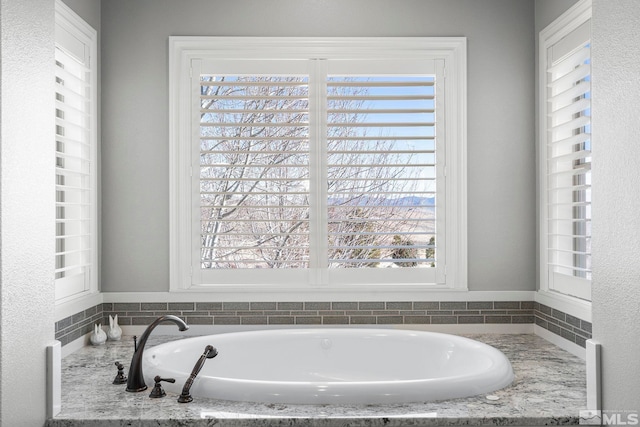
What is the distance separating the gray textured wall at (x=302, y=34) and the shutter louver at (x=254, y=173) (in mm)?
254

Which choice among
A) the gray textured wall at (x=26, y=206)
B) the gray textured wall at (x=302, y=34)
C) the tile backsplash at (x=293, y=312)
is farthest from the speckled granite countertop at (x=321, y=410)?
the gray textured wall at (x=302, y=34)

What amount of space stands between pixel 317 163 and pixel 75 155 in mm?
1269

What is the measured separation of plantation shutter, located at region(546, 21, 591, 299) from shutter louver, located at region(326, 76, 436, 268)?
24.6 inches

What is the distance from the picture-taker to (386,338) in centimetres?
309

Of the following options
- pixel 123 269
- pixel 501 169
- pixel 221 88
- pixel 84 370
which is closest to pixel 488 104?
pixel 501 169

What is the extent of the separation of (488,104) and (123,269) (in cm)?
225

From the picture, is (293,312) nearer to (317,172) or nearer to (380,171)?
(317,172)

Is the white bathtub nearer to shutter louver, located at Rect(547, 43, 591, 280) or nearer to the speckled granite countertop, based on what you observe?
the speckled granite countertop

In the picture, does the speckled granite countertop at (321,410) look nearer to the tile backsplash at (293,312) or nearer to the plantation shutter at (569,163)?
the plantation shutter at (569,163)

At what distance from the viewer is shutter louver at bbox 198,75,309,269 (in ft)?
10.7

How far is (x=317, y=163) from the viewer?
3281mm

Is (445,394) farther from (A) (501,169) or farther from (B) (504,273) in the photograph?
(A) (501,169)

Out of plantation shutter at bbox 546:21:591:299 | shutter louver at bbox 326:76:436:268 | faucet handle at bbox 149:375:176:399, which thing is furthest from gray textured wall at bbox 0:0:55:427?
plantation shutter at bbox 546:21:591:299

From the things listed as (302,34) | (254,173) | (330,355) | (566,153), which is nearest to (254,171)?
(254,173)
